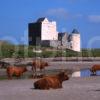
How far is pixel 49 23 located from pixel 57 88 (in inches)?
5321

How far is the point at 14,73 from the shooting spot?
3372 centimetres

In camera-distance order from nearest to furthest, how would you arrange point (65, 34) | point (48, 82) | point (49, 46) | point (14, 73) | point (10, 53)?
point (48, 82) < point (14, 73) < point (10, 53) < point (49, 46) < point (65, 34)

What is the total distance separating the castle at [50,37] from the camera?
147000 millimetres

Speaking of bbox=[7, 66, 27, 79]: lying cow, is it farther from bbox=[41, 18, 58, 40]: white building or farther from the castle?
bbox=[41, 18, 58, 40]: white building

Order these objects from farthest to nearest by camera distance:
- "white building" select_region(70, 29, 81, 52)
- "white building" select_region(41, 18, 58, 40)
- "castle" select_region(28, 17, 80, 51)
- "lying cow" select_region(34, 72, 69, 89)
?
"white building" select_region(41, 18, 58, 40)
"white building" select_region(70, 29, 81, 52)
"castle" select_region(28, 17, 80, 51)
"lying cow" select_region(34, 72, 69, 89)

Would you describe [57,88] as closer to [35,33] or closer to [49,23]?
[35,33]

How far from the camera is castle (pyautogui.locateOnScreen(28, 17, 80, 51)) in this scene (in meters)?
147

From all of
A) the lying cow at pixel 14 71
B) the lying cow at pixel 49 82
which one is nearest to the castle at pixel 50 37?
the lying cow at pixel 14 71

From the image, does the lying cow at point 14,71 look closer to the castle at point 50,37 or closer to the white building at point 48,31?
the castle at point 50,37

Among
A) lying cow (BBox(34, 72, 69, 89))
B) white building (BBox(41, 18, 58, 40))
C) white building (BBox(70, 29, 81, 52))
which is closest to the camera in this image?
lying cow (BBox(34, 72, 69, 89))

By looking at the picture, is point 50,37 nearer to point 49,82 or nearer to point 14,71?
point 14,71

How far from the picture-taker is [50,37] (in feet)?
501

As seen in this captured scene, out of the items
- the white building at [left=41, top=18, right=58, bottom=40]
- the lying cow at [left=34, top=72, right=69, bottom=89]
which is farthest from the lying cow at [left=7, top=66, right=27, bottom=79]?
the white building at [left=41, top=18, right=58, bottom=40]

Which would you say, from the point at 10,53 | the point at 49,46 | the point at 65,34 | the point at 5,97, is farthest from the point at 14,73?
the point at 65,34
